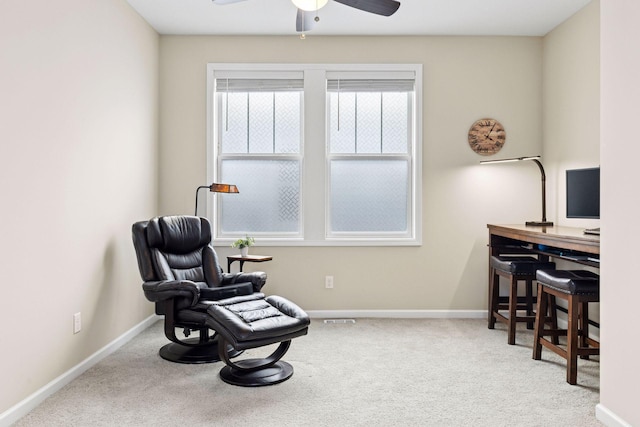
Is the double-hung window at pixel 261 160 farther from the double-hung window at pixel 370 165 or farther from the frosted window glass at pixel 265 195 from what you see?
the double-hung window at pixel 370 165

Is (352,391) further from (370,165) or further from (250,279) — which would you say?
(370,165)

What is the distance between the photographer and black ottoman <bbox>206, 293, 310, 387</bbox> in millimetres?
2768

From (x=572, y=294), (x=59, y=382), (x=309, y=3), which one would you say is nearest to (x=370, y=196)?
(x=572, y=294)

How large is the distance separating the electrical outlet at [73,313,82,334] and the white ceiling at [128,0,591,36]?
8.34ft

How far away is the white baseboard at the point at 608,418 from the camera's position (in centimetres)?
227

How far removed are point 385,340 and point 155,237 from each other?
6.63 ft

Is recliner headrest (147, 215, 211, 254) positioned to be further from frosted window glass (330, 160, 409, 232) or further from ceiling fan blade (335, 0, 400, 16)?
ceiling fan blade (335, 0, 400, 16)

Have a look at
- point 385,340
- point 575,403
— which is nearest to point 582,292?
point 575,403

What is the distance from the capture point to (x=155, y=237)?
3514mm

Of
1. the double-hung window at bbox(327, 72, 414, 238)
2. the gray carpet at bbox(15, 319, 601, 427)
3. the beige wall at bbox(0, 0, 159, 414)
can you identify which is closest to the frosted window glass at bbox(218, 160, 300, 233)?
the double-hung window at bbox(327, 72, 414, 238)

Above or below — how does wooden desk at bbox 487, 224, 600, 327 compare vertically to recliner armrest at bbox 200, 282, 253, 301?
above

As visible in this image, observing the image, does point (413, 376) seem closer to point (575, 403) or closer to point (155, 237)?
point (575, 403)

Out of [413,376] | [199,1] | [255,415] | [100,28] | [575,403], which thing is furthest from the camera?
[199,1]

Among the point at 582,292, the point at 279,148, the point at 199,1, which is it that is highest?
the point at 199,1
